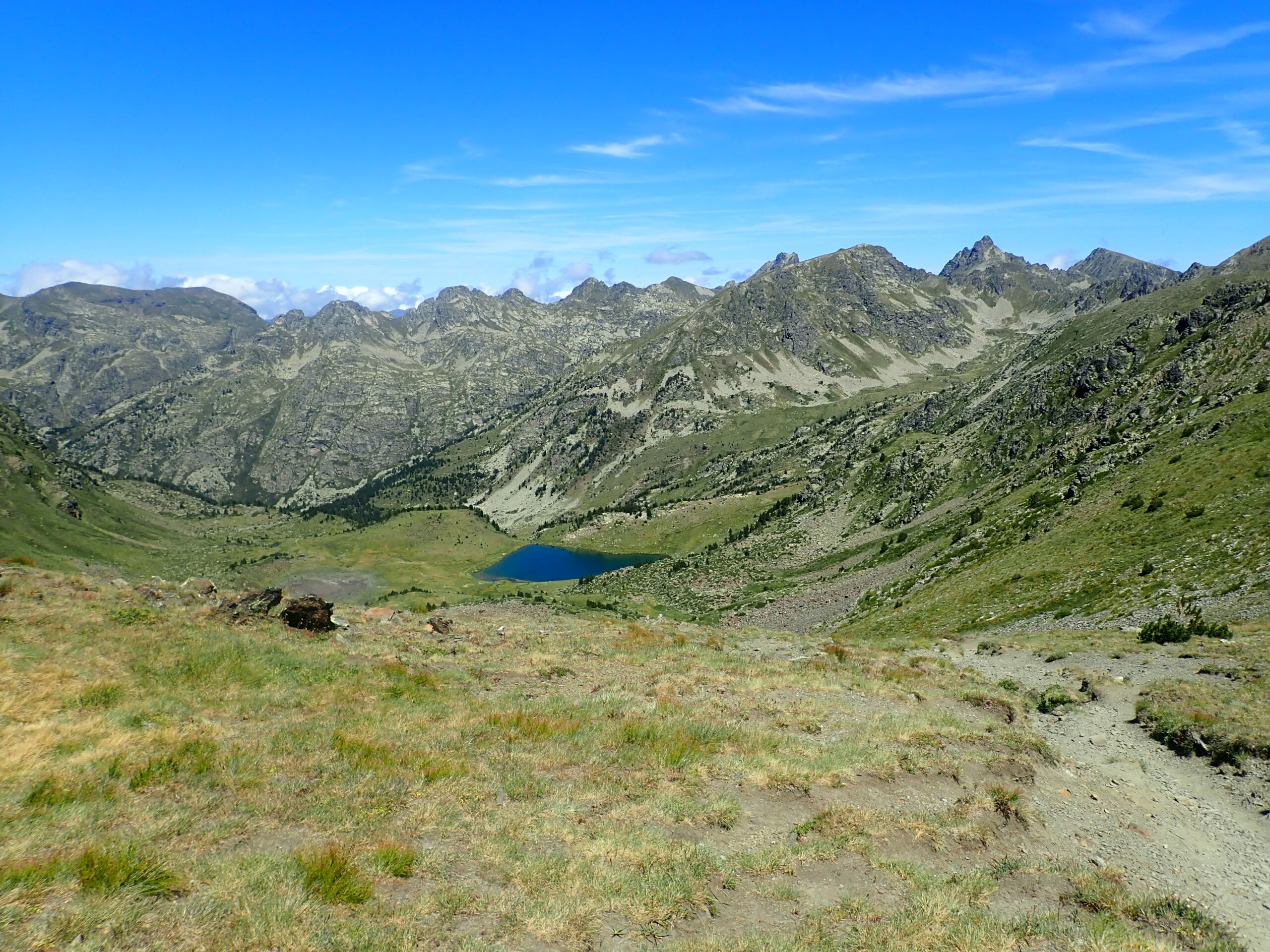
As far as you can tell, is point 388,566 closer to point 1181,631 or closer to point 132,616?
point 132,616

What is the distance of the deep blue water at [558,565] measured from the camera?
167000 millimetres

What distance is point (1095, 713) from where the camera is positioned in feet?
80.4

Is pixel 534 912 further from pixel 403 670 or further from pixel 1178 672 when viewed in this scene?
pixel 1178 672

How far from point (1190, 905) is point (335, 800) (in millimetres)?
18229

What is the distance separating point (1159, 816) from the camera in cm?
1655

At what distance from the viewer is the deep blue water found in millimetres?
167000

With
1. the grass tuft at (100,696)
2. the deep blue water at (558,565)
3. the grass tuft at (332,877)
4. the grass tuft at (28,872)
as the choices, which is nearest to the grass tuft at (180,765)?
the grass tuft at (28,872)

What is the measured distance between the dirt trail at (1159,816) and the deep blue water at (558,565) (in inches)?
5461

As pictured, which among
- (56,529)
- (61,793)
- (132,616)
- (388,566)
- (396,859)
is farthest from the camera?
(388,566)

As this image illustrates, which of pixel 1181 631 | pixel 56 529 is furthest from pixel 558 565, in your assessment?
pixel 1181 631

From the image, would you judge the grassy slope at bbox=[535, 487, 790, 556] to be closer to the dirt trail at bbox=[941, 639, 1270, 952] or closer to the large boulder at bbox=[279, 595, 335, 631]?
the large boulder at bbox=[279, 595, 335, 631]

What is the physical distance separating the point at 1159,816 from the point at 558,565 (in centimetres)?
16956

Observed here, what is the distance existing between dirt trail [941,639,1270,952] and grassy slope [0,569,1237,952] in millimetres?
1291

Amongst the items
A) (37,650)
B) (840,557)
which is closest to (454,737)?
(37,650)
